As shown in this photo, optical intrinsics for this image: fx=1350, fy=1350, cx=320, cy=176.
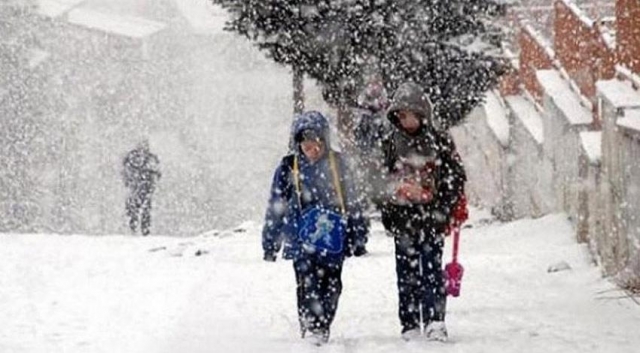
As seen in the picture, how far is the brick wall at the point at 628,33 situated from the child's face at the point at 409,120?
265cm

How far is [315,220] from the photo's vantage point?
740cm

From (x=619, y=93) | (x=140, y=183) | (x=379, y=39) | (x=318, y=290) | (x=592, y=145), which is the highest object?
(x=379, y=39)

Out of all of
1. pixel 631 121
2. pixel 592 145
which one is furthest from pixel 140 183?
pixel 631 121

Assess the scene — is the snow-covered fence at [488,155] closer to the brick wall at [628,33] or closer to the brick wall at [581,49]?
the brick wall at [581,49]

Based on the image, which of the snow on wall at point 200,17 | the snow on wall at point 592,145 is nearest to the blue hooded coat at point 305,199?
the snow on wall at point 592,145

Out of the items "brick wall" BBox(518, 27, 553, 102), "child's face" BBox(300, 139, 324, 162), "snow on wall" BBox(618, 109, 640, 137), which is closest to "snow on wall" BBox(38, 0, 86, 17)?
"brick wall" BBox(518, 27, 553, 102)

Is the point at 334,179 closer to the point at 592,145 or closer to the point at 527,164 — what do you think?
the point at 592,145

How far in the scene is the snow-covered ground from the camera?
771cm

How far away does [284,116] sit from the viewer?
4941 cm

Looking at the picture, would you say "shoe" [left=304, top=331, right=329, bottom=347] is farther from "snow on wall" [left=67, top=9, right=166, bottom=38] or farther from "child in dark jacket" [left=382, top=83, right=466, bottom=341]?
"snow on wall" [left=67, top=9, right=166, bottom=38]

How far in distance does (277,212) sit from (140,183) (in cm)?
1335

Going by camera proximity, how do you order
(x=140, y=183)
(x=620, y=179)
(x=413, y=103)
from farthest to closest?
1. (x=140, y=183)
2. (x=620, y=179)
3. (x=413, y=103)

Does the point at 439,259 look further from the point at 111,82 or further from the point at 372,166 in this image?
the point at 111,82

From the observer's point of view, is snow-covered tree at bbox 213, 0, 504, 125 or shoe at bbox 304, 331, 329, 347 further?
snow-covered tree at bbox 213, 0, 504, 125
